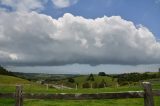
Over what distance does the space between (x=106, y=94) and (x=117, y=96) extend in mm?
371

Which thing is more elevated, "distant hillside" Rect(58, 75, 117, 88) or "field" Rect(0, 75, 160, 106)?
"distant hillside" Rect(58, 75, 117, 88)

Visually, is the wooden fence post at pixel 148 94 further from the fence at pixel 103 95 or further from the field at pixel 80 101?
the field at pixel 80 101

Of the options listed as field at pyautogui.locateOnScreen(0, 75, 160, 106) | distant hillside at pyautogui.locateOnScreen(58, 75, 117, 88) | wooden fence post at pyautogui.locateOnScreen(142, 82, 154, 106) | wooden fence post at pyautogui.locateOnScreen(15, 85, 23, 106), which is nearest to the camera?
wooden fence post at pyautogui.locateOnScreen(142, 82, 154, 106)

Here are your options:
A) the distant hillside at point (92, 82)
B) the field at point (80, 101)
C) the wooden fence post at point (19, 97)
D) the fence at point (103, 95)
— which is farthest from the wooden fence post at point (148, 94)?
the distant hillside at point (92, 82)

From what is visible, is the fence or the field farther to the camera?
the field

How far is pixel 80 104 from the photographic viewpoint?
27969 mm

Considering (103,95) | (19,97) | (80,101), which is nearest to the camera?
(103,95)

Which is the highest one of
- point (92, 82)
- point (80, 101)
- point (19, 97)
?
point (92, 82)

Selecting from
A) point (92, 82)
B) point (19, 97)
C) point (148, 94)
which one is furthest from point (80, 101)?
point (92, 82)

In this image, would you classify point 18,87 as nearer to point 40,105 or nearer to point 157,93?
point 157,93

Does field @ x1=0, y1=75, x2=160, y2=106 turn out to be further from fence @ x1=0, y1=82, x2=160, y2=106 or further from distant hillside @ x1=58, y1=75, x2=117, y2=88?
distant hillside @ x1=58, y1=75, x2=117, y2=88

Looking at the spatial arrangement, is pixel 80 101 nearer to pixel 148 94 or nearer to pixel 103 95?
pixel 103 95

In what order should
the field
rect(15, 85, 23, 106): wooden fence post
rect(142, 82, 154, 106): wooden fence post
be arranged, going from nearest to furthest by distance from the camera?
rect(142, 82, 154, 106): wooden fence post < rect(15, 85, 23, 106): wooden fence post < the field

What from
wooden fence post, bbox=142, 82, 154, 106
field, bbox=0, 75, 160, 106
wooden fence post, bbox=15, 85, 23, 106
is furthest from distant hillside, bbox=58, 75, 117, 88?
wooden fence post, bbox=142, 82, 154, 106
